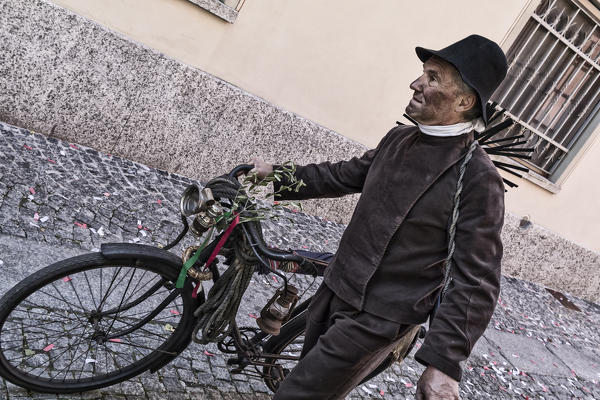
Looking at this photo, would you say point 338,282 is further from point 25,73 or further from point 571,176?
point 571,176

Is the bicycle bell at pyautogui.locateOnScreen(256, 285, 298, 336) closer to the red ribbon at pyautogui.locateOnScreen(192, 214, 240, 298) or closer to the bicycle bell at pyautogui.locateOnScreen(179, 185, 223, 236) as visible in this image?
the red ribbon at pyautogui.locateOnScreen(192, 214, 240, 298)

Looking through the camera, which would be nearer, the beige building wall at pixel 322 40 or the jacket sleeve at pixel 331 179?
the jacket sleeve at pixel 331 179

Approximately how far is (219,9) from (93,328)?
3.73 m

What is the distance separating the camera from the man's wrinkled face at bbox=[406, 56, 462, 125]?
2076mm

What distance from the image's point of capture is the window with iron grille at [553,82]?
24.0 feet

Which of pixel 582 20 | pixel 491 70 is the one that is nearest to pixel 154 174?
pixel 491 70

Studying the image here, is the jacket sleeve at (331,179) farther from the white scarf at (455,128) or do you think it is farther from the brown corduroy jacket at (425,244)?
the white scarf at (455,128)

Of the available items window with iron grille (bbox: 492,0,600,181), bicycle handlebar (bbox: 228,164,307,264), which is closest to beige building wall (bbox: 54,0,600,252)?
window with iron grille (bbox: 492,0,600,181)

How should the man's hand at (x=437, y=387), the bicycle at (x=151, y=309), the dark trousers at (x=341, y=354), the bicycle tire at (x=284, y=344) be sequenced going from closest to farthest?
1. the man's hand at (x=437, y=387)
2. the dark trousers at (x=341, y=354)
3. the bicycle at (x=151, y=309)
4. the bicycle tire at (x=284, y=344)

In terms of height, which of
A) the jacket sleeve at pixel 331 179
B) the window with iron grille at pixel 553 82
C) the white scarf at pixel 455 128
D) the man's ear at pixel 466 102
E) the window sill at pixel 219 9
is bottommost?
the jacket sleeve at pixel 331 179

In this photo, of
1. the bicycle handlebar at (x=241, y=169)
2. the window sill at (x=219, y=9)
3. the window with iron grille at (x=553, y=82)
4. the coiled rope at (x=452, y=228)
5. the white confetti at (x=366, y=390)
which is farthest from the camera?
the window with iron grille at (x=553, y=82)

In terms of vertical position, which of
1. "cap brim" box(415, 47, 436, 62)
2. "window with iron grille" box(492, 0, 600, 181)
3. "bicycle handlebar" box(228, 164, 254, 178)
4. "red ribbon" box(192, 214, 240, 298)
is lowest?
"red ribbon" box(192, 214, 240, 298)

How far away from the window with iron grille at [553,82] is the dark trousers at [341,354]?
19.0ft

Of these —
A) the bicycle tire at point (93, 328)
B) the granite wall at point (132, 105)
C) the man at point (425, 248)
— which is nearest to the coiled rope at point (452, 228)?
the man at point (425, 248)
